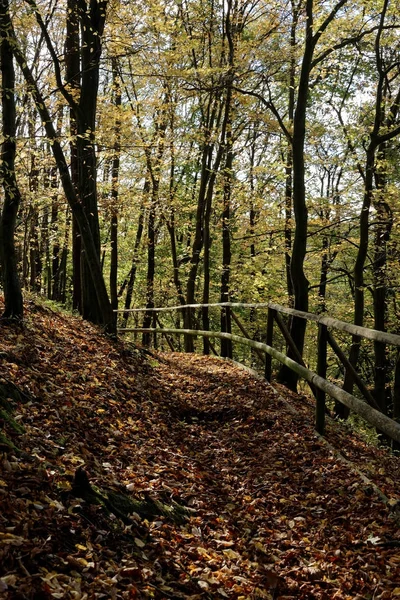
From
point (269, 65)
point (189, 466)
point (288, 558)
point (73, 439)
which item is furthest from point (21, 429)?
point (269, 65)

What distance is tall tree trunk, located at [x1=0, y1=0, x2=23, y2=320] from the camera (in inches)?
257

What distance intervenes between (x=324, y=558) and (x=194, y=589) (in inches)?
41.3

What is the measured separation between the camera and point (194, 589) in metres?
3.04

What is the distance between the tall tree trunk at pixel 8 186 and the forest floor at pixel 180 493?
65 cm

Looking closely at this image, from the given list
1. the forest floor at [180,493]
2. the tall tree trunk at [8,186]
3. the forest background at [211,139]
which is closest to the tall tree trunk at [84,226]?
the forest background at [211,139]

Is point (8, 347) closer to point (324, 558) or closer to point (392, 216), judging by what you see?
point (324, 558)

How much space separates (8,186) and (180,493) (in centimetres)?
427

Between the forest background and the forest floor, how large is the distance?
2.37 meters

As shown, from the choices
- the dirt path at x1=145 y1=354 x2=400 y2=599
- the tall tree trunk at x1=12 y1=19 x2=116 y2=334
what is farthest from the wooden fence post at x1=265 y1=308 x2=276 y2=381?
the tall tree trunk at x1=12 y1=19 x2=116 y2=334

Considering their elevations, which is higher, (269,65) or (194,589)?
(269,65)

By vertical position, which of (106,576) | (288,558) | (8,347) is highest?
(8,347)

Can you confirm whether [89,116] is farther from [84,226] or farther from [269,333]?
[269,333]

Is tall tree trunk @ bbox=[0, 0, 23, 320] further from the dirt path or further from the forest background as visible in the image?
the dirt path

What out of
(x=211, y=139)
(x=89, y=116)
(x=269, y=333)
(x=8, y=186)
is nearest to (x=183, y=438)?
(x=269, y=333)
